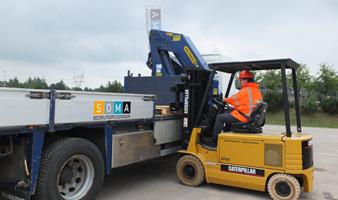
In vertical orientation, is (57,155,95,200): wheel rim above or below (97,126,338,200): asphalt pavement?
above

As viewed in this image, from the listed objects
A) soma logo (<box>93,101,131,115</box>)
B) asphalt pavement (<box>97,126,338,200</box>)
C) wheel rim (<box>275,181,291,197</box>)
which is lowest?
asphalt pavement (<box>97,126,338,200</box>)

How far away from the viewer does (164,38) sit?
26.7ft

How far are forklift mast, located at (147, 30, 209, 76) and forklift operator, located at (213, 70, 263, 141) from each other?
1725mm

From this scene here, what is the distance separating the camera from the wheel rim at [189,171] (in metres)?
6.21

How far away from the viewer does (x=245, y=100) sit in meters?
5.95

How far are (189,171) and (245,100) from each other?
1.54 meters

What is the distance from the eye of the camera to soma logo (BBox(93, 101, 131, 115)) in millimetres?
4909

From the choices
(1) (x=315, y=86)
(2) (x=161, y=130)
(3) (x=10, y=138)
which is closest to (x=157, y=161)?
(2) (x=161, y=130)

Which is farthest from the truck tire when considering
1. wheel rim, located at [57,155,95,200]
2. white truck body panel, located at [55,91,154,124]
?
white truck body panel, located at [55,91,154,124]

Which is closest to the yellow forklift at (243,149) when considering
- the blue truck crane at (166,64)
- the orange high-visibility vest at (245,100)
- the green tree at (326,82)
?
the orange high-visibility vest at (245,100)

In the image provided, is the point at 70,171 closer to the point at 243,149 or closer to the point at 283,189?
the point at 243,149

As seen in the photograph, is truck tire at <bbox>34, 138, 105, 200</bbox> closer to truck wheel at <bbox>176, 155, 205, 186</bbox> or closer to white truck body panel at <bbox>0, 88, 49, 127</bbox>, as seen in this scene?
white truck body panel at <bbox>0, 88, 49, 127</bbox>

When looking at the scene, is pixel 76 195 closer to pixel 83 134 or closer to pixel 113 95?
pixel 83 134

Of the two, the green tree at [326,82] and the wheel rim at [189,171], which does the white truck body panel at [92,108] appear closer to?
the wheel rim at [189,171]
